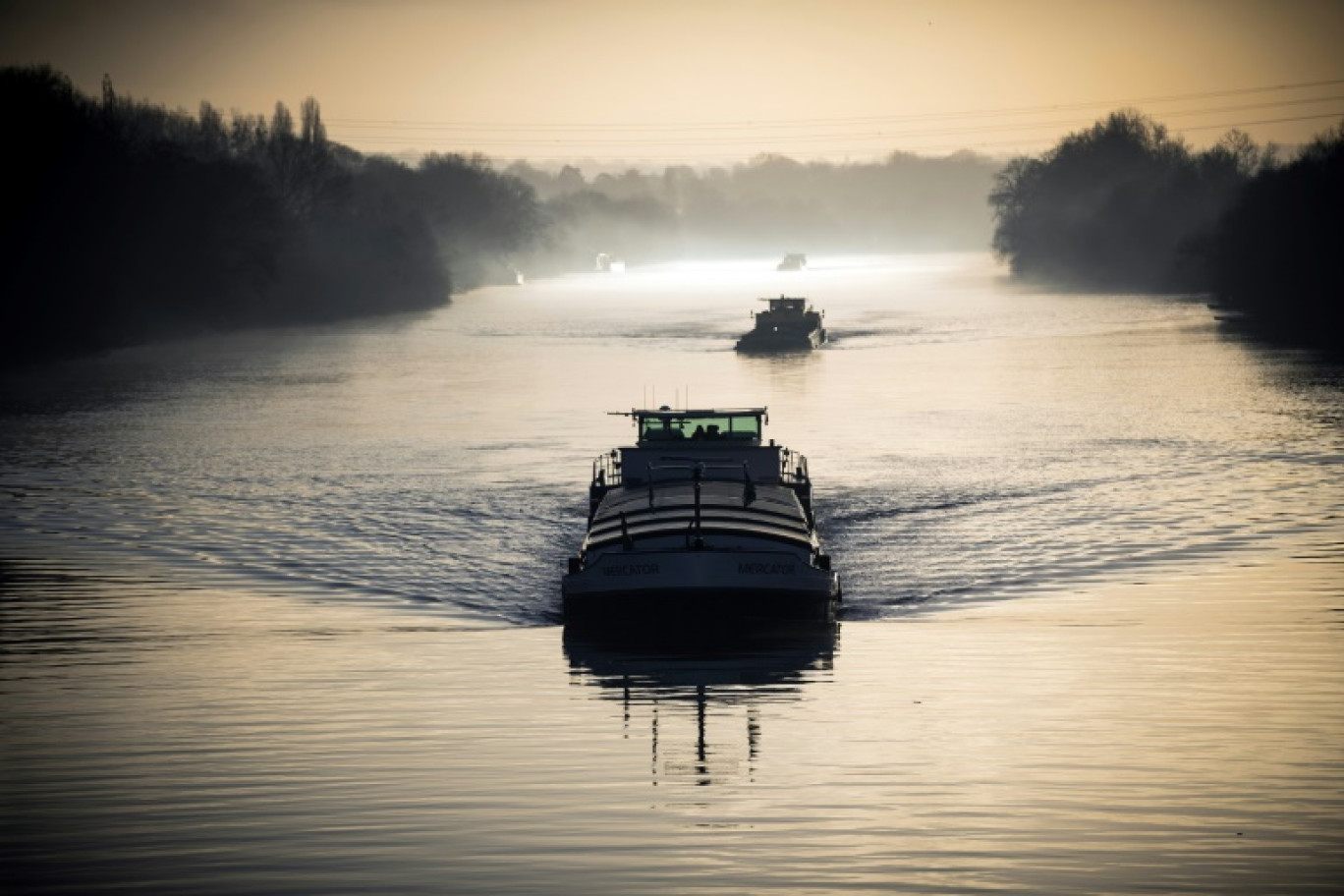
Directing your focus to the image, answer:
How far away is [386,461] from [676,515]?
3280cm

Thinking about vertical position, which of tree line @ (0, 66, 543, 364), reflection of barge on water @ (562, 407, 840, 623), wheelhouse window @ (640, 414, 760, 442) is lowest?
reflection of barge on water @ (562, 407, 840, 623)

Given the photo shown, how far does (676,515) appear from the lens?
4175cm

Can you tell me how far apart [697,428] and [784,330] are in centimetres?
9217

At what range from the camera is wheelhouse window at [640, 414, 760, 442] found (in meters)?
52.0

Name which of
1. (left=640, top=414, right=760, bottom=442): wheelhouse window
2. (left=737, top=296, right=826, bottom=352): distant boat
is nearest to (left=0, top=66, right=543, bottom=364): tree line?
(left=737, top=296, right=826, bottom=352): distant boat

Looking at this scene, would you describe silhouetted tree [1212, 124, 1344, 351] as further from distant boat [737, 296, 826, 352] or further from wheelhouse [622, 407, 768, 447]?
wheelhouse [622, 407, 768, 447]

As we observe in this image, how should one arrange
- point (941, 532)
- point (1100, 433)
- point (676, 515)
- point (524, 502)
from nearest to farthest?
point (676, 515), point (941, 532), point (524, 502), point (1100, 433)

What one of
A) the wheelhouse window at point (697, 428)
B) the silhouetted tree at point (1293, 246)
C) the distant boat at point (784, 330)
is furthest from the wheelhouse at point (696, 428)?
the silhouetted tree at point (1293, 246)

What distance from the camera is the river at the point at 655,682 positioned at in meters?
23.2

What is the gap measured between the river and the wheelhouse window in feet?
13.6

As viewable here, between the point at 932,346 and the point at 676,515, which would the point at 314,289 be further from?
the point at 676,515

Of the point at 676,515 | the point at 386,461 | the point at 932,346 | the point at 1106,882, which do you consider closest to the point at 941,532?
the point at 676,515

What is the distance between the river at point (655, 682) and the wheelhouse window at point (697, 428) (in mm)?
4134

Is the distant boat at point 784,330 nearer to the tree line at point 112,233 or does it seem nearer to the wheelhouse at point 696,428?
the tree line at point 112,233
